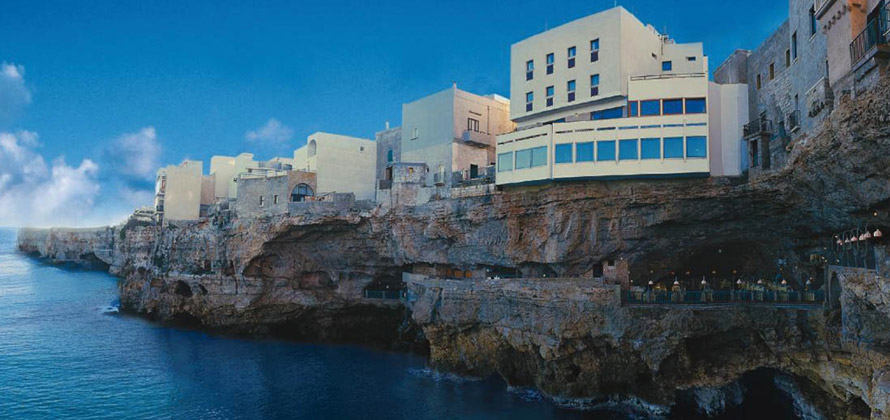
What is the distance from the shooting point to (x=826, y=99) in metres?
21.8

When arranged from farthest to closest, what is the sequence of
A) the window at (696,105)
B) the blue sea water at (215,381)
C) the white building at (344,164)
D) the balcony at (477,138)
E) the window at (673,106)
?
the white building at (344,164), the balcony at (477,138), the window at (673,106), the window at (696,105), the blue sea water at (215,381)

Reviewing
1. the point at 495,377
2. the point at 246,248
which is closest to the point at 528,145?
the point at 495,377

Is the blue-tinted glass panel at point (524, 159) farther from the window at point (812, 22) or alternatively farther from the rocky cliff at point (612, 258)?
the window at point (812, 22)

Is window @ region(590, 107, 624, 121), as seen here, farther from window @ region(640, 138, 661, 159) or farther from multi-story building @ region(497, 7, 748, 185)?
window @ region(640, 138, 661, 159)

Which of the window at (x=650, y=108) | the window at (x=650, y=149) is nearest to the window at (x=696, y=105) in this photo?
the window at (x=650, y=108)

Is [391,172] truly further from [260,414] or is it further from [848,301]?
[848,301]

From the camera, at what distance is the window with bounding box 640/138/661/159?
29781 mm

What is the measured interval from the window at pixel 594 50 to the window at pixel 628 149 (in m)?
7.17

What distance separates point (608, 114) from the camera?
3319 cm

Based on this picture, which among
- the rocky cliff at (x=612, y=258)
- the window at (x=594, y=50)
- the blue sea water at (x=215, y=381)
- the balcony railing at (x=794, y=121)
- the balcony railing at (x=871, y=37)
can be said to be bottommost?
the blue sea water at (x=215, y=381)

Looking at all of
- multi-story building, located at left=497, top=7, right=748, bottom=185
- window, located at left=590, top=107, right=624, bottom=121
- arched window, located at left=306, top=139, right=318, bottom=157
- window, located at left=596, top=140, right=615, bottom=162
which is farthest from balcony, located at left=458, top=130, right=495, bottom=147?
arched window, located at left=306, top=139, right=318, bottom=157

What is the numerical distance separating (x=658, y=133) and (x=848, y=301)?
12.0 m

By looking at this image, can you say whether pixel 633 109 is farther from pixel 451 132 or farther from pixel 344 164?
pixel 344 164

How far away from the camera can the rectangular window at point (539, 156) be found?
32.3m
